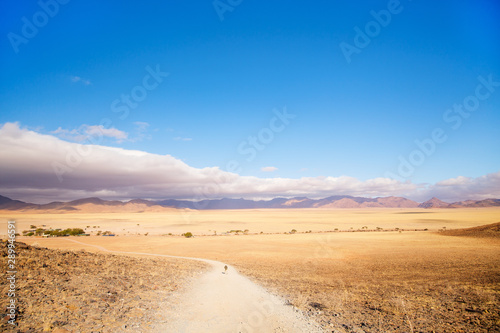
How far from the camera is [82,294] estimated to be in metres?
10.4

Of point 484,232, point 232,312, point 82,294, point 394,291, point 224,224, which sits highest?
point 82,294

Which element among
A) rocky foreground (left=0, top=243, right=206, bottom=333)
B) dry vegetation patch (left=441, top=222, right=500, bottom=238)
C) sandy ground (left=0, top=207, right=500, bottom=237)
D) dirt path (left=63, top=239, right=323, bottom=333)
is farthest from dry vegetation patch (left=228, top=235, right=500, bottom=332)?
sandy ground (left=0, top=207, right=500, bottom=237)

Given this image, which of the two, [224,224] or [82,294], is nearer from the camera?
[82,294]

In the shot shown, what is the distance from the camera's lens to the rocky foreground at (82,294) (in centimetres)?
817

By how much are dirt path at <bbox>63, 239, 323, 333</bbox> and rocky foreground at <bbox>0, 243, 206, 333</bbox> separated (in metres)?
0.78

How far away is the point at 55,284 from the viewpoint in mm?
10578

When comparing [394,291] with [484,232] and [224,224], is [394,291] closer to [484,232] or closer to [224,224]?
[484,232]

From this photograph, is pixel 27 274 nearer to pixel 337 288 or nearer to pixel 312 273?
pixel 337 288

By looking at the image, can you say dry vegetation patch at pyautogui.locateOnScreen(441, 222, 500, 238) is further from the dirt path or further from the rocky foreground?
the rocky foreground

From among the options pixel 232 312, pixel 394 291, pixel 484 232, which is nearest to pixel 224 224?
pixel 484 232

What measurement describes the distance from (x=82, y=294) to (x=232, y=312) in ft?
19.8

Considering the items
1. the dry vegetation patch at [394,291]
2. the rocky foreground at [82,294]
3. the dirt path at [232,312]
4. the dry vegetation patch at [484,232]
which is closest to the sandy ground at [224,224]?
the dry vegetation patch at [484,232]

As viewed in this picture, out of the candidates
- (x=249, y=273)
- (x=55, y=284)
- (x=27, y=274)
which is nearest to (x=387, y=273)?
(x=249, y=273)

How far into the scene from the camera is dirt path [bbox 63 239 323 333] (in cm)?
923
